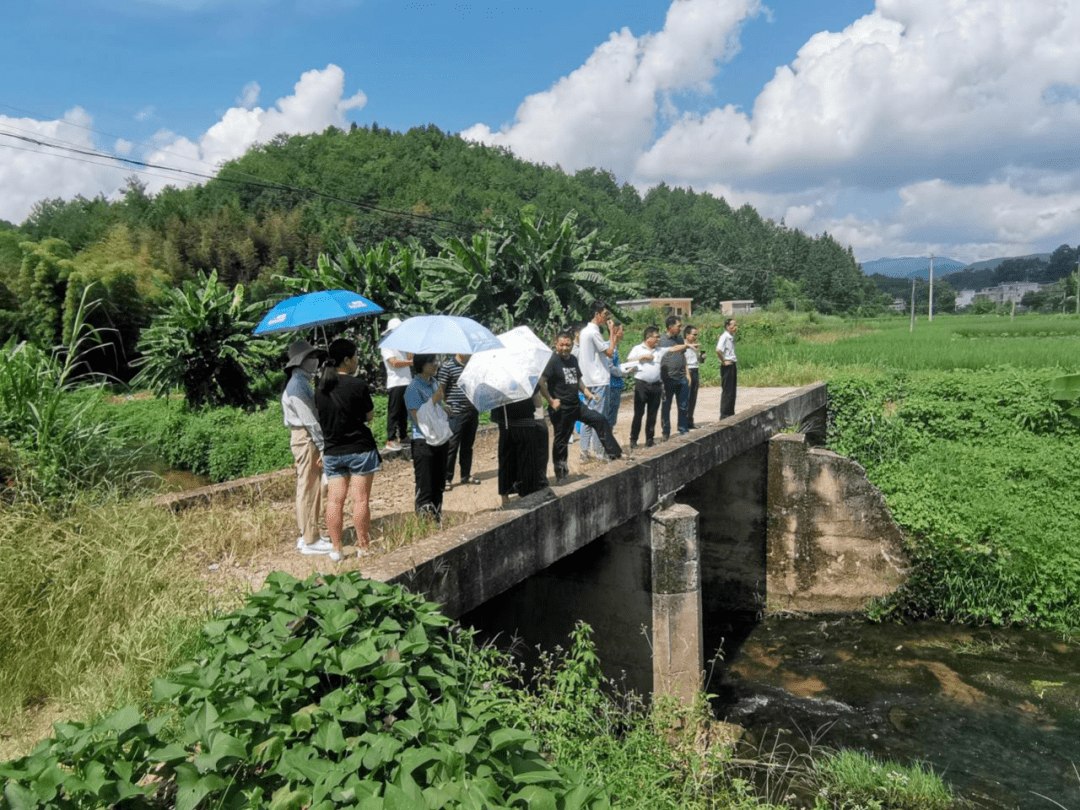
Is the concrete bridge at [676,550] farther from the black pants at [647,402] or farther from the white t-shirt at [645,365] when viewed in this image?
the white t-shirt at [645,365]

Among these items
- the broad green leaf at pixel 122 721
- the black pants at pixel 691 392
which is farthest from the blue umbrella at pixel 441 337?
the black pants at pixel 691 392

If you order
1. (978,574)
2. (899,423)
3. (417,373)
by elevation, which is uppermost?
(417,373)

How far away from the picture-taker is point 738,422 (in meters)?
11.4

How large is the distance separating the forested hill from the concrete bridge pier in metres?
12.0

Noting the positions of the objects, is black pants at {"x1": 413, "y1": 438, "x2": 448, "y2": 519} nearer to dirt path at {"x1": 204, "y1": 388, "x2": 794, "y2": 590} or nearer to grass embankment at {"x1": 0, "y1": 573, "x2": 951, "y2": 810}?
dirt path at {"x1": 204, "y1": 388, "x2": 794, "y2": 590}

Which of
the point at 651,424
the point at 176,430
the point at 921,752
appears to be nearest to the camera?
the point at 921,752

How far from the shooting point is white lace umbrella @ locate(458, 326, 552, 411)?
645 cm

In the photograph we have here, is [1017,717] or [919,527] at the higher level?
[919,527]

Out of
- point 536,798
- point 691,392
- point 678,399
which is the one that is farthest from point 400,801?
point 691,392

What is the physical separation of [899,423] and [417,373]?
1071 centimetres

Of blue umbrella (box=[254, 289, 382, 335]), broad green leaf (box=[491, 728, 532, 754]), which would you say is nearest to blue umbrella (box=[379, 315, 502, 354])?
blue umbrella (box=[254, 289, 382, 335])

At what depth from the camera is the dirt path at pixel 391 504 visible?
571 centimetres

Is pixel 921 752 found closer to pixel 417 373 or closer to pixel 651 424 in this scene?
pixel 651 424

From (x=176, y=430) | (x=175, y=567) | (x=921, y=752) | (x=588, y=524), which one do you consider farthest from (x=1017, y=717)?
(x=176, y=430)
